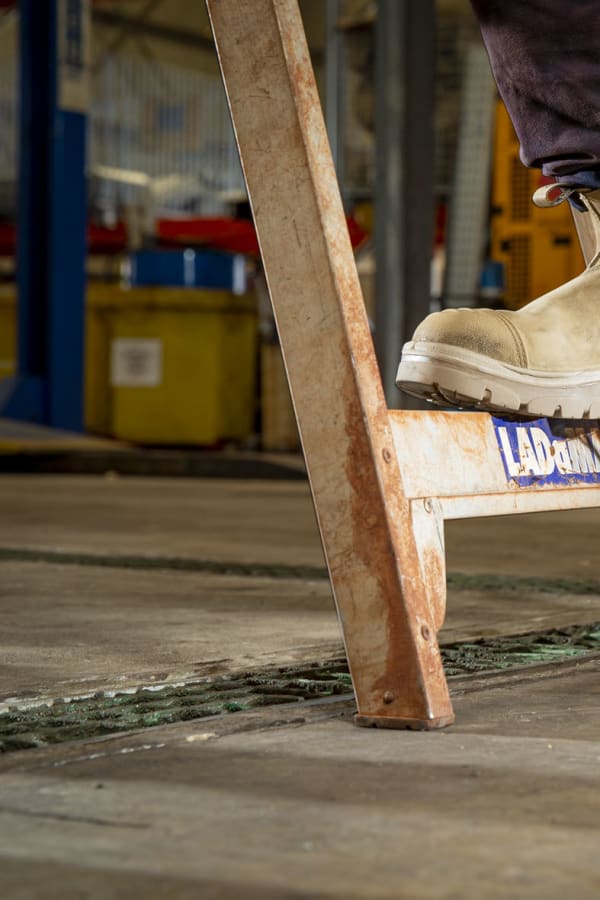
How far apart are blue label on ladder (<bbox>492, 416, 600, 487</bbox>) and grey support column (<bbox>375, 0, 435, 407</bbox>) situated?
14.4ft

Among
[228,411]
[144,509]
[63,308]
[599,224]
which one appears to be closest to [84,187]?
[63,308]

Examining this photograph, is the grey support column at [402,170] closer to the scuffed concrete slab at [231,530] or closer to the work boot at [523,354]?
the scuffed concrete slab at [231,530]

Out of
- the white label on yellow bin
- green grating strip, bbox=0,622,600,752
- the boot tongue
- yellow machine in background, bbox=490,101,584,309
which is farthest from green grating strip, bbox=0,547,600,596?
yellow machine in background, bbox=490,101,584,309

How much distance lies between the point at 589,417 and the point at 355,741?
18.4 inches

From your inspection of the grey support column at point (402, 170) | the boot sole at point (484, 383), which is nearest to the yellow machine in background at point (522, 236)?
the grey support column at point (402, 170)

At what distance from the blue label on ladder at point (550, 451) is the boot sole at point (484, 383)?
4 centimetres

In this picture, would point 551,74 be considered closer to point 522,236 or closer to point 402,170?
point 402,170

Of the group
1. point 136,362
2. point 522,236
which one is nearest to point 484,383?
point 136,362

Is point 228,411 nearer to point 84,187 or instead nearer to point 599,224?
point 84,187

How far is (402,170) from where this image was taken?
243 inches

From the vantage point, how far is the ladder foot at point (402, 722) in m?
1.35

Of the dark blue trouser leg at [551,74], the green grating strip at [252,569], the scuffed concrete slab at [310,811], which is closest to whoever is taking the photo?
the scuffed concrete slab at [310,811]

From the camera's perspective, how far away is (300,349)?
4.48 feet

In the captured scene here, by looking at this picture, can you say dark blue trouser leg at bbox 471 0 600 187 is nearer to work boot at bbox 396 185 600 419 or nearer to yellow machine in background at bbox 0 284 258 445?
work boot at bbox 396 185 600 419
